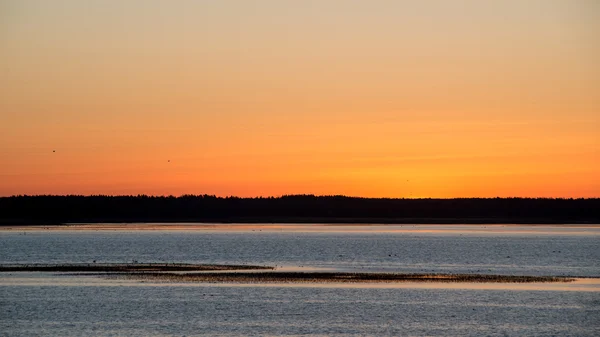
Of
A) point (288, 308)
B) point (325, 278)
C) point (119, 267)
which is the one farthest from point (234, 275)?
point (288, 308)

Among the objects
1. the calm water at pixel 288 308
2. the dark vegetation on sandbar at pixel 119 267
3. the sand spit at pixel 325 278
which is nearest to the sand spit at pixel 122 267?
the dark vegetation on sandbar at pixel 119 267

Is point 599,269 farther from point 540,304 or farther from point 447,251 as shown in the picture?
point 447,251

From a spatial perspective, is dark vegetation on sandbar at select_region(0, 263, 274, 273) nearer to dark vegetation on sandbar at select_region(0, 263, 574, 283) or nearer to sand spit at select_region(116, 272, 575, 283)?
dark vegetation on sandbar at select_region(0, 263, 574, 283)

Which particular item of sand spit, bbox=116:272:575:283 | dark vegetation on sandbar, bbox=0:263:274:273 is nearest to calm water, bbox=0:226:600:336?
sand spit, bbox=116:272:575:283

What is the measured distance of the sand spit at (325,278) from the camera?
6050 centimetres

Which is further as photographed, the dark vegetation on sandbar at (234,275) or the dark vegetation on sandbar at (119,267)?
the dark vegetation on sandbar at (119,267)

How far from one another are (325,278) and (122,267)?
18.3m

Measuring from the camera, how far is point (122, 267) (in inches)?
2820

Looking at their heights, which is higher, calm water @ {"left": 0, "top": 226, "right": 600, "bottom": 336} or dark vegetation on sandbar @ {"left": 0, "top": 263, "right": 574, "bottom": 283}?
dark vegetation on sandbar @ {"left": 0, "top": 263, "right": 574, "bottom": 283}

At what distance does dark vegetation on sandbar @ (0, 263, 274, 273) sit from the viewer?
225 ft

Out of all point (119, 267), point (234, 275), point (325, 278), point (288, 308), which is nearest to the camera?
point (288, 308)

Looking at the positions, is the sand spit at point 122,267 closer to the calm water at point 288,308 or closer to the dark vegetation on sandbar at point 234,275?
the dark vegetation on sandbar at point 234,275

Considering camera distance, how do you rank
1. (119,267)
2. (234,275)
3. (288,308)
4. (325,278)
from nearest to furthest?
(288,308)
(325,278)
(234,275)
(119,267)

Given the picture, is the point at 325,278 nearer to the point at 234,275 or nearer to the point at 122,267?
the point at 234,275
